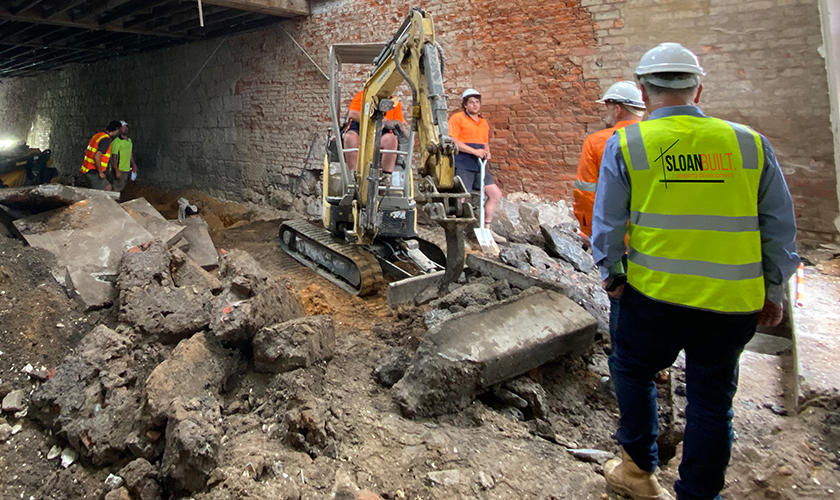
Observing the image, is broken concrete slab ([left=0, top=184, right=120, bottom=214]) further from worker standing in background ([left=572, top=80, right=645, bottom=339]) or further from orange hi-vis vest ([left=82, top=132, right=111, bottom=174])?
worker standing in background ([left=572, top=80, right=645, bottom=339])

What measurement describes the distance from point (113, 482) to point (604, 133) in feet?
11.4

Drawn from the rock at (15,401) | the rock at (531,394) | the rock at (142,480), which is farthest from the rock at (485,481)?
the rock at (15,401)

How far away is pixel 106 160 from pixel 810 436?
906cm

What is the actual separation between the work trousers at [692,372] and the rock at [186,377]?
2.22 meters

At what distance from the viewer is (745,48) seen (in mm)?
5918

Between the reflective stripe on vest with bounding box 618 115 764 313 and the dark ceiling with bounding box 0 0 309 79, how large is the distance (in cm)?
744

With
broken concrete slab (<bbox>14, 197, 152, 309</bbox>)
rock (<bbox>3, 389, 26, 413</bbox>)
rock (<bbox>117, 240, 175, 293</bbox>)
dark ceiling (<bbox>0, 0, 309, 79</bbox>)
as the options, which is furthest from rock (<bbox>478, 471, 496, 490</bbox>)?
dark ceiling (<bbox>0, 0, 309, 79</bbox>)

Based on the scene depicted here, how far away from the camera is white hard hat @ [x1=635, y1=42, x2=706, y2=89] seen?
2055 mm

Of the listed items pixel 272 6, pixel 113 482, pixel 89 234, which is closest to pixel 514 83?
pixel 272 6

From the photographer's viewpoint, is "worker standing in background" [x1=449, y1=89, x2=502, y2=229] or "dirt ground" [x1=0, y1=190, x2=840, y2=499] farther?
"worker standing in background" [x1=449, y1=89, x2=502, y2=229]

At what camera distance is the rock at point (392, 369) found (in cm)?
332

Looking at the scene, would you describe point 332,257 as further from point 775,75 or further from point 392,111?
point 775,75

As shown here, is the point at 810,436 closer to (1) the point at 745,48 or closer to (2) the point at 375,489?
(2) the point at 375,489

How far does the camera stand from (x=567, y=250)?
619cm
